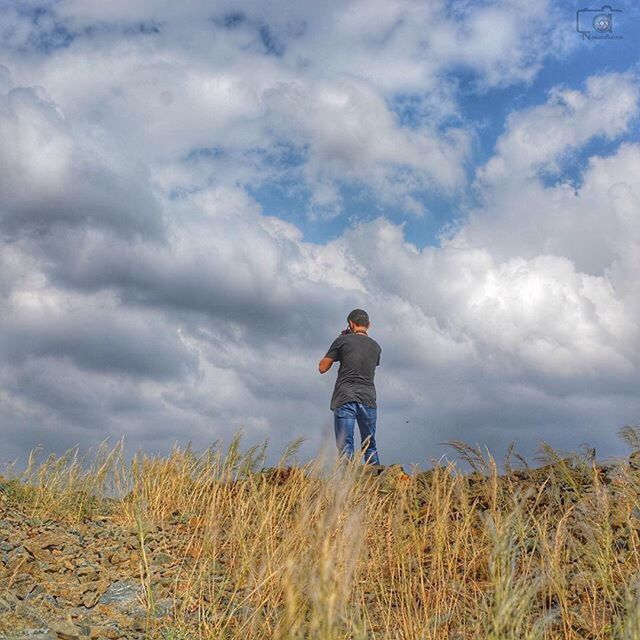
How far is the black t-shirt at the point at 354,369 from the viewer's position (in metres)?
9.66

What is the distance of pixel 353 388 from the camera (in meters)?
9.66

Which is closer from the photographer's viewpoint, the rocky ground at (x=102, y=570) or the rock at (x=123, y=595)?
the rocky ground at (x=102, y=570)

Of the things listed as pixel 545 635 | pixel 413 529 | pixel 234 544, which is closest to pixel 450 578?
pixel 413 529

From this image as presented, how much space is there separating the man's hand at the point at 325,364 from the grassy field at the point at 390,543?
144 cm

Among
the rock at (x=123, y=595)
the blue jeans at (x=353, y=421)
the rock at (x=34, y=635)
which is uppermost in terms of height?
the blue jeans at (x=353, y=421)

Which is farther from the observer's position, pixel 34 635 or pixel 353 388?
pixel 353 388

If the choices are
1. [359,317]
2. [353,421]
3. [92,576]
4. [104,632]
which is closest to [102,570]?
[92,576]

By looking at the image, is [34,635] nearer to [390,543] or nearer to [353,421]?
[390,543]

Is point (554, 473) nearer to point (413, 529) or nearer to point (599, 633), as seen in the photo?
point (413, 529)

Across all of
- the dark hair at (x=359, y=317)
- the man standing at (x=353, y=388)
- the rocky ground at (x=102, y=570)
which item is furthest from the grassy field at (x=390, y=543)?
the dark hair at (x=359, y=317)

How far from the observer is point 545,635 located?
509 centimetres

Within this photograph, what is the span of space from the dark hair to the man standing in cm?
18

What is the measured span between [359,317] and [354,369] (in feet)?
2.45

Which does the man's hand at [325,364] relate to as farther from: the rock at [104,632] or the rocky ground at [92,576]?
the rock at [104,632]
